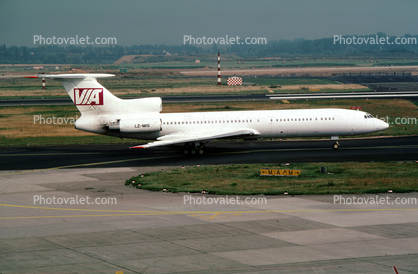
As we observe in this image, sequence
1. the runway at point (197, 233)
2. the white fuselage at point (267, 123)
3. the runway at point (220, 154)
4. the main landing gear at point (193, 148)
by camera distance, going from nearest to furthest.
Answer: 1. the runway at point (197, 233)
2. the runway at point (220, 154)
3. the main landing gear at point (193, 148)
4. the white fuselage at point (267, 123)

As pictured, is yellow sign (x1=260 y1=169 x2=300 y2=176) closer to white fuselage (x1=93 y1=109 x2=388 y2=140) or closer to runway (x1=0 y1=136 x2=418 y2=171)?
→ runway (x1=0 y1=136 x2=418 y2=171)

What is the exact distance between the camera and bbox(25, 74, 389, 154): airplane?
42.0m

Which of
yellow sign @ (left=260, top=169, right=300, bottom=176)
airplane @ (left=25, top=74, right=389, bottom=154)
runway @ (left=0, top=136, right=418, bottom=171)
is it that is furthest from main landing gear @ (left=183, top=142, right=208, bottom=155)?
yellow sign @ (left=260, top=169, right=300, bottom=176)

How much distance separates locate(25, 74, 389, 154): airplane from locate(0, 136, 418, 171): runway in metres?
1.62

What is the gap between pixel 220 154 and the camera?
141ft

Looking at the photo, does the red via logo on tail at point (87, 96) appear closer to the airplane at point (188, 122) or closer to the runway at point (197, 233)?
the airplane at point (188, 122)

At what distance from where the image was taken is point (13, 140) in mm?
52219

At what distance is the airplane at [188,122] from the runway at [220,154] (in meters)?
1.62

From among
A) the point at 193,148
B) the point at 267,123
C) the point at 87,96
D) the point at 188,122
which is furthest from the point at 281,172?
the point at 87,96

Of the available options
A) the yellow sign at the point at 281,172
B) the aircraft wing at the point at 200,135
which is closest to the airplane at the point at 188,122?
the aircraft wing at the point at 200,135

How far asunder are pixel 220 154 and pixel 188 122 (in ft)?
13.6

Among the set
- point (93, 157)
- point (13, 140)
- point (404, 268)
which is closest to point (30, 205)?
point (93, 157)

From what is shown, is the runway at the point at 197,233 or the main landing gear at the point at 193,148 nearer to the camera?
the runway at the point at 197,233

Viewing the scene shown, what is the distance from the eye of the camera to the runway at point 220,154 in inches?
1543
